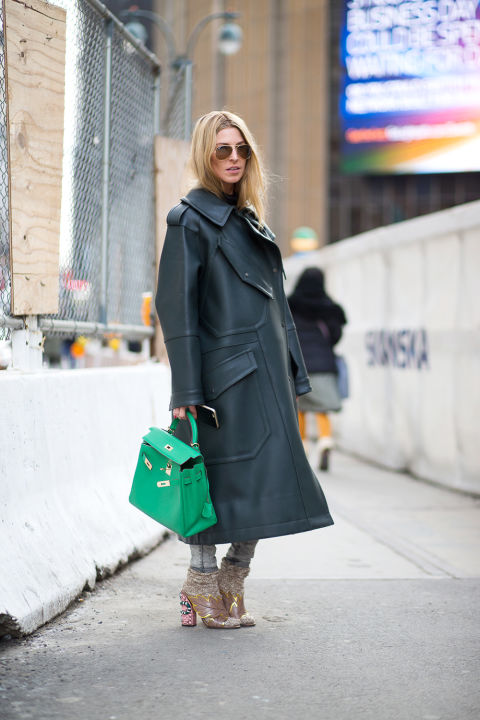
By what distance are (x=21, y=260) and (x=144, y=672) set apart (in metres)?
1.85

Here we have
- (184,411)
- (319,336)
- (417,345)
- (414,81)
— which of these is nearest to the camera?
(184,411)

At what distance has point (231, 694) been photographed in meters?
3.62

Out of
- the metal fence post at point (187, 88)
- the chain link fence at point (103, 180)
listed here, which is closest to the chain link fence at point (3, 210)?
the chain link fence at point (103, 180)

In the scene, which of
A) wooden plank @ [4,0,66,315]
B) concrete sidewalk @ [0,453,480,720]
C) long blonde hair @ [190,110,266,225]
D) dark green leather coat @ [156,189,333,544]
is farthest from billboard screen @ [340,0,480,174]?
dark green leather coat @ [156,189,333,544]

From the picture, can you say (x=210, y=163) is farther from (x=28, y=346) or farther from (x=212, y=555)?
(x=212, y=555)

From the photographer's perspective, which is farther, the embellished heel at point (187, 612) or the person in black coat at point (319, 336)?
the person in black coat at point (319, 336)

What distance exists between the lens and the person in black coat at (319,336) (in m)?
10.5

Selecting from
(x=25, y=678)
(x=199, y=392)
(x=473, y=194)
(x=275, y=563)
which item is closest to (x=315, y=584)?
(x=275, y=563)

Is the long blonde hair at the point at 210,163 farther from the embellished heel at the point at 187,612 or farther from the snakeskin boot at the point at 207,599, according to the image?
the embellished heel at the point at 187,612

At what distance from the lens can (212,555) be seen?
14.5 ft

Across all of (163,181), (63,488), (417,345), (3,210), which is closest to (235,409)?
(63,488)

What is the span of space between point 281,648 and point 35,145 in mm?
2294

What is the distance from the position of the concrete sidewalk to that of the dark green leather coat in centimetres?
46

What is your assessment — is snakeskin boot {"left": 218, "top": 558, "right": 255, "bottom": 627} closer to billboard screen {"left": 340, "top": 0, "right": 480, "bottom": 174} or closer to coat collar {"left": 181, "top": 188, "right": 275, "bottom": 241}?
coat collar {"left": 181, "top": 188, "right": 275, "bottom": 241}
